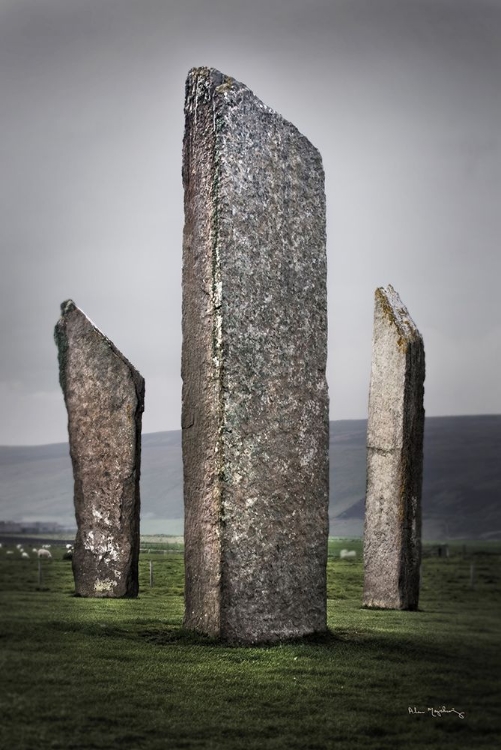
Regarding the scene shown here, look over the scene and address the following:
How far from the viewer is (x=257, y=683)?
489 cm

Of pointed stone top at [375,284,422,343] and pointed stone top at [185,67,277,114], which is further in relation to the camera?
pointed stone top at [375,284,422,343]

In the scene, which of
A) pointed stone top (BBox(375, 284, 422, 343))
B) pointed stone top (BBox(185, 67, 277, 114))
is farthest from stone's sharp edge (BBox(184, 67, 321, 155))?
pointed stone top (BBox(375, 284, 422, 343))

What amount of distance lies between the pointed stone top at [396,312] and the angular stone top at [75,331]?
2.81 meters

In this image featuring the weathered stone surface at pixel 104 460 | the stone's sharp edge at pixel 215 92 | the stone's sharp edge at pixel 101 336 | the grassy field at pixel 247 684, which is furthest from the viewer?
the stone's sharp edge at pixel 101 336

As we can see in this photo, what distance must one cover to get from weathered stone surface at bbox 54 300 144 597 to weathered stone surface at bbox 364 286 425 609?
254cm

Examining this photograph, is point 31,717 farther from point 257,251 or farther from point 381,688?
point 257,251

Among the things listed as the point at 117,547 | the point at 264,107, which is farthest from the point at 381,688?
the point at 117,547

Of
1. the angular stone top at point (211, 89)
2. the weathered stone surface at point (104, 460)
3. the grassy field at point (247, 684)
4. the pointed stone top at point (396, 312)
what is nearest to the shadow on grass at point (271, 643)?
the grassy field at point (247, 684)

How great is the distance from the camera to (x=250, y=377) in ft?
20.2

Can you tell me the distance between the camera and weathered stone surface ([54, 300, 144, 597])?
32.1 ft

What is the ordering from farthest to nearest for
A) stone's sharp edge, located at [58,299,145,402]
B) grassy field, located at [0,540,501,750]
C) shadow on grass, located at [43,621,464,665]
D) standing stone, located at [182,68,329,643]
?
stone's sharp edge, located at [58,299,145,402]
standing stone, located at [182,68,329,643]
shadow on grass, located at [43,621,464,665]
grassy field, located at [0,540,501,750]

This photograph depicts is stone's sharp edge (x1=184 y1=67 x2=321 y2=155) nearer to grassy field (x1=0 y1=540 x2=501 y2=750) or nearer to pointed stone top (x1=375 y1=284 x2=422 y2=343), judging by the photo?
grassy field (x1=0 y1=540 x2=501 y2=750)

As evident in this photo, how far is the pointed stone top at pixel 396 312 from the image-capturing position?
33.2 feet
